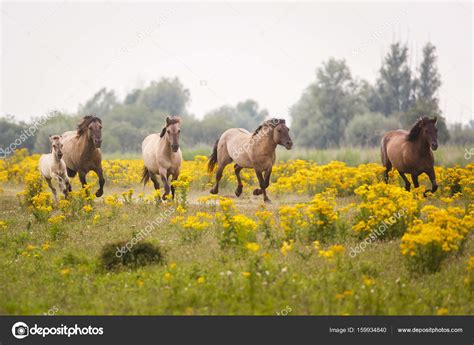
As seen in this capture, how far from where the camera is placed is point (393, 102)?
5519 centimetres

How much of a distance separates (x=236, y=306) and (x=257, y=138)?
9789mm

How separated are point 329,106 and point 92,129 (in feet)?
132

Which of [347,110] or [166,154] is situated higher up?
[347,110]

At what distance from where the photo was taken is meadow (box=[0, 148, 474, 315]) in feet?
24.2

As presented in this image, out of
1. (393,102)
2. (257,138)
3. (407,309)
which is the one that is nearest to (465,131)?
(393,102)

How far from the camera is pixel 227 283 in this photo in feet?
26.3

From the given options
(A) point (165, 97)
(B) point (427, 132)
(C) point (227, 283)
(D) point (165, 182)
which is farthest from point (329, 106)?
(C) point (227, 283)

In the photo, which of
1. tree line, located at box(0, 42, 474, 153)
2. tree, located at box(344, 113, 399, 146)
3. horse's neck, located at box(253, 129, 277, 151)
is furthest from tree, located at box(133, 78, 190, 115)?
horse's neck, located at box(253, 129, 277, 151)

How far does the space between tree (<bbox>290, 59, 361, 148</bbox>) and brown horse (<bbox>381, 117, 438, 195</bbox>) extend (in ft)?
117

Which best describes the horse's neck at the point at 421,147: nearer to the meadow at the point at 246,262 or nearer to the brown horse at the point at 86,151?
the meadow at the point at 246,262

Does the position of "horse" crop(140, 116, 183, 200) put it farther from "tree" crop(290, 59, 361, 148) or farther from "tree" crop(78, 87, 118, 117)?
"tree" crop(78, 87, 118, 117)

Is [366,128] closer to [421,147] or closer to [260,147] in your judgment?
[260,147]

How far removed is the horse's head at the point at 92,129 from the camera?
15609 millimetres
